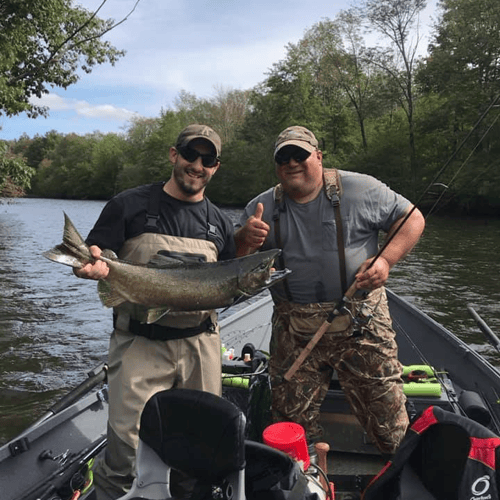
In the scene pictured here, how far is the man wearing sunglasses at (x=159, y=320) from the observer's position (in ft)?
10.00

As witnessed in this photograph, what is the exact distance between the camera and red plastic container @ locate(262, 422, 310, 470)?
2715 millimetres

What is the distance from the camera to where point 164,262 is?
3121 millimetres

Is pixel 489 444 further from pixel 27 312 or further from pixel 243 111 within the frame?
pixel 243 111

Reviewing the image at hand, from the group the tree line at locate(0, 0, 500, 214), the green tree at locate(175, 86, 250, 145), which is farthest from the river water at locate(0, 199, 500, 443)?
the green tree at locate(175, 86, 250, 145)

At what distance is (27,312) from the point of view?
12164 millimetres

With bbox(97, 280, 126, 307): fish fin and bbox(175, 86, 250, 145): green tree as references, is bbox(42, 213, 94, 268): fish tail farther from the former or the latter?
bbox(175, 86, 250, 145): green tree

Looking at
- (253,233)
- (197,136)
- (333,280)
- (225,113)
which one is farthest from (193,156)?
(225,113)

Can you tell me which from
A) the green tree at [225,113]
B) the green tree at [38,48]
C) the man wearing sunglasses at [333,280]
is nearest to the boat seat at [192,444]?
the man wearing sunglasses at [333,280]

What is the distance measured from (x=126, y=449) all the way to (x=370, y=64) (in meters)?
41.6

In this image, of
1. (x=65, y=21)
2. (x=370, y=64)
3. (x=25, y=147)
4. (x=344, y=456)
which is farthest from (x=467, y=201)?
(x=25, y=147)

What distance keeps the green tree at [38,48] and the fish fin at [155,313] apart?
46.8 ft

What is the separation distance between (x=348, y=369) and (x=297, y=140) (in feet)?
5.28

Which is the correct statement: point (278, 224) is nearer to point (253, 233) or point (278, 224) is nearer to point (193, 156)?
point (253, 233)

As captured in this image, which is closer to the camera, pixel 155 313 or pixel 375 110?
pixel 155 313
